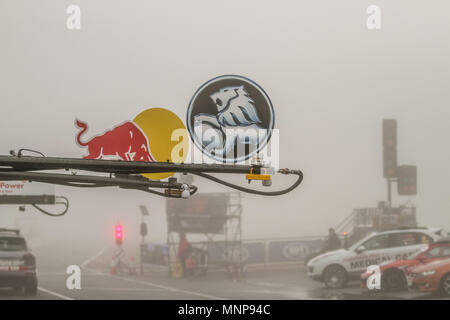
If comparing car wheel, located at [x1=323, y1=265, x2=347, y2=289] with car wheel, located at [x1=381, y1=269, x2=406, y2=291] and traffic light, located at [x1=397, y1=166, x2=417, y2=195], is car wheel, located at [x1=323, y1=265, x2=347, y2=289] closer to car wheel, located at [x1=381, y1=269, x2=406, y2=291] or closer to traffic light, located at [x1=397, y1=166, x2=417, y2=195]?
car wheel, located at [x1=381, y1=269, x2=406, y2=291]

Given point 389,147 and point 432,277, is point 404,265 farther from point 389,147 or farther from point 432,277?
point 389,147

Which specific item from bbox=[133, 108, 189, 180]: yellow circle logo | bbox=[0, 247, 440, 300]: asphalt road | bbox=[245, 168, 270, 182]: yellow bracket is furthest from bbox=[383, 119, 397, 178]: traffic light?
bbox=[245, 168, 270, 182]: yellow bracket

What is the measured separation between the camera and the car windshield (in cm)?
322

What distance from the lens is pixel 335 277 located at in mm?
3441

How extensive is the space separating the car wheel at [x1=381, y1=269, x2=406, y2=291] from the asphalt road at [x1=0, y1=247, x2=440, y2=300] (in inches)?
2.1

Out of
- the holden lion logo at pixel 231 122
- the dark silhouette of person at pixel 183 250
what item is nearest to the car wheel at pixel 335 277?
the dark silhouette of person at pixel 183 250

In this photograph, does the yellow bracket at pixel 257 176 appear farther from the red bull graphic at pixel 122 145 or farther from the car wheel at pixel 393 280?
the car wheel at pixel 393 280

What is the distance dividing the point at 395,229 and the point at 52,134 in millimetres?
2154

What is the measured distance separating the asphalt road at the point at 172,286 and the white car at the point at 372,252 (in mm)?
83

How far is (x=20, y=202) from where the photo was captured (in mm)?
2693

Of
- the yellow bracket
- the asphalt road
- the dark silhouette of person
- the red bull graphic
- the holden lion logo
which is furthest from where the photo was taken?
the dark silhouette of person

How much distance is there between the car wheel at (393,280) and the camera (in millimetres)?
3475

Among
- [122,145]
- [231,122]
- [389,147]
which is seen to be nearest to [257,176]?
[122,145]

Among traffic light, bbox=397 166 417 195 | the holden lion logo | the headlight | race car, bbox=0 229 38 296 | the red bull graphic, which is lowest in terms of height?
the headlight
